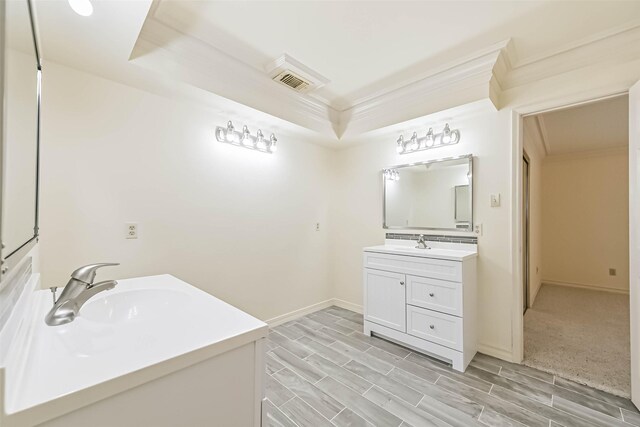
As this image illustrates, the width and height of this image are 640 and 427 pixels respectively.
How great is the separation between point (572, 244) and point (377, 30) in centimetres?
525

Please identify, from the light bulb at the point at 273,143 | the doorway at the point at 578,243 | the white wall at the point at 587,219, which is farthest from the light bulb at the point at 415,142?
the white wall at the point at 587,219

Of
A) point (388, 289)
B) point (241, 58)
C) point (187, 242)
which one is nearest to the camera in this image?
point (241, 58)

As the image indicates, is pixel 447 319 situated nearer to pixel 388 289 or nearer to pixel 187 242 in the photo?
pixel 388 289

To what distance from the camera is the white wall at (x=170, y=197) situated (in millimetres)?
1693

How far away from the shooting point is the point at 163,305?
140 cm

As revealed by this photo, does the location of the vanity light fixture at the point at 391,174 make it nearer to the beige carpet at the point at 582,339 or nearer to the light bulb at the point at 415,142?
the light bulb at the point at 415,142

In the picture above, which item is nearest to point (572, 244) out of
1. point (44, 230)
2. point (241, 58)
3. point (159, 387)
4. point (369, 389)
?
point (369, 389)

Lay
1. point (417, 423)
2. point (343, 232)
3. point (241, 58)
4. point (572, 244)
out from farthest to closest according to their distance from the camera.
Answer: point (572, 244)
point (343, 232)
point (241, 58)
point (417, 423)

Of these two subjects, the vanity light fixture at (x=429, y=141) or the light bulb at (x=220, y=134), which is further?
the vanity light fixture at (x=429, y=141)

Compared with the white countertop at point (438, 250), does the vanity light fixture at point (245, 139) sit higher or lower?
higher

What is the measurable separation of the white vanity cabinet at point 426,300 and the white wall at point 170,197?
0.99m

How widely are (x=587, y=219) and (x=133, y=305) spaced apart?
250 inches

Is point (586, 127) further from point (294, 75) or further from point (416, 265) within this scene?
point (294, 75)

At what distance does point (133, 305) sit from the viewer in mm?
1437
